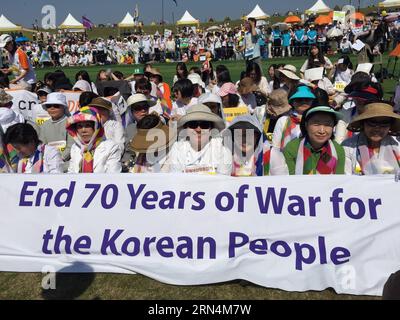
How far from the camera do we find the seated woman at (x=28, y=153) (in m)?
4.84

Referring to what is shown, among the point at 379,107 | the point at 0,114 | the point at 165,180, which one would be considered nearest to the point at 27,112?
the point at 0,114

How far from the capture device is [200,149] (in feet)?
16.1

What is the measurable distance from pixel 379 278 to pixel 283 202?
1037mm

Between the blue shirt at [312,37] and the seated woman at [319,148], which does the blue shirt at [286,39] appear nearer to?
the blue shirt at [312,37]

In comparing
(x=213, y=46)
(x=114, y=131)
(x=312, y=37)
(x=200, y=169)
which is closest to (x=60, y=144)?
(x=114, y=131)

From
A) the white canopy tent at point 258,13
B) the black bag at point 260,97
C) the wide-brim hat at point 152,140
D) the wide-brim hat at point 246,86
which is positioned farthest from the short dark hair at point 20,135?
the white canopy tent at point 258,13

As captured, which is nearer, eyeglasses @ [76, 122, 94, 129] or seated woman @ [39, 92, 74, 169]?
eyeglasses @ [76, 122, 94, 129]

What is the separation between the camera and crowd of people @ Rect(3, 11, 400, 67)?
27.3 meters

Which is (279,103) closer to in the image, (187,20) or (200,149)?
(200,149)

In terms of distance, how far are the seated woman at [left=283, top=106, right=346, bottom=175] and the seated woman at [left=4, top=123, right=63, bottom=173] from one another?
2.68 m

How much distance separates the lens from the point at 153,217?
13.4 feet

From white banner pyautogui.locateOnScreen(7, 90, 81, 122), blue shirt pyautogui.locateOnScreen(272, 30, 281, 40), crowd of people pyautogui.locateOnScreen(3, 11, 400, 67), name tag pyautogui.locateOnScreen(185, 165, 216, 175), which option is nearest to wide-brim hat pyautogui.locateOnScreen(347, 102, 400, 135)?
name tag pyautogui.locateOnScreen(185, 165, 216, 175)

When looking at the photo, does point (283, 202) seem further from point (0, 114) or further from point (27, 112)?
point (27, 112)

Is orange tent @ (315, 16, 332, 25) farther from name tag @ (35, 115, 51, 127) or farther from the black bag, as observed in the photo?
name tag @ (35, 115, 51, 127)
